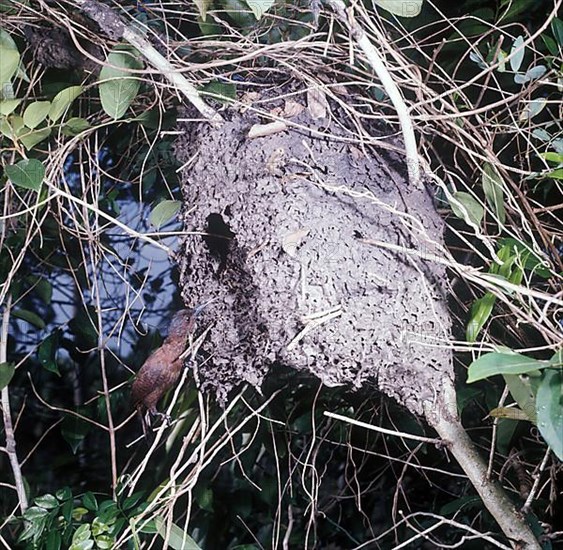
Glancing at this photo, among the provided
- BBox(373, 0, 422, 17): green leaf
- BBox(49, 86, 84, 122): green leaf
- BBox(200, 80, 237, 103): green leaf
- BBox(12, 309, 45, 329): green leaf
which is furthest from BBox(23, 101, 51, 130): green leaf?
BBox(12, 309, 45, 329): green leaf

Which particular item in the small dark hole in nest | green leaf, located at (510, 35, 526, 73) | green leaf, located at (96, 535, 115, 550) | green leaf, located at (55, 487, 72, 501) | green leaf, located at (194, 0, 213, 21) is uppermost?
green leaf, located at (194, 0, 213, 21)

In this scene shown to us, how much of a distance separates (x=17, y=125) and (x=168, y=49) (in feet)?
0.85

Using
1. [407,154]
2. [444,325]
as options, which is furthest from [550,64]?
[444,325]

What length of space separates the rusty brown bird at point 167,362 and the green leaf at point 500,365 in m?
0.53

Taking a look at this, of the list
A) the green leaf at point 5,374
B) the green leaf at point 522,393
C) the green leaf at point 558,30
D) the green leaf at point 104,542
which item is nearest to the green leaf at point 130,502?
the green leaf at point 104,542

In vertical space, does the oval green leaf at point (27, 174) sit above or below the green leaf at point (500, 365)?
above

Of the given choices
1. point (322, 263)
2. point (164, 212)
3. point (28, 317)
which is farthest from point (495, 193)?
point (28, 317)

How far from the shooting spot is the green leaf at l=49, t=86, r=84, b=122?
1.09 metres

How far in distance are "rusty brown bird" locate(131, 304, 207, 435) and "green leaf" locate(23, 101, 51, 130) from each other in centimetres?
37

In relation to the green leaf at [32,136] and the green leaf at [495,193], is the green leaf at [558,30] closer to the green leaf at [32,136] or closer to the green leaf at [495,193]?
the green leaf at [495,193]

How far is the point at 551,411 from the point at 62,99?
82 centimetres

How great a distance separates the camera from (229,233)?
4.08 feet

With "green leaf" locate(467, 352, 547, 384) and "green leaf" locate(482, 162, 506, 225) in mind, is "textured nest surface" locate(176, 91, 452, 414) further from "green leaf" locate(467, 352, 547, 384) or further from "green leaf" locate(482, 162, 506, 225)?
"green leaf" locate(467, 352, 547, 384)

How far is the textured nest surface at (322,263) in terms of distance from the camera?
1033 millimetres
